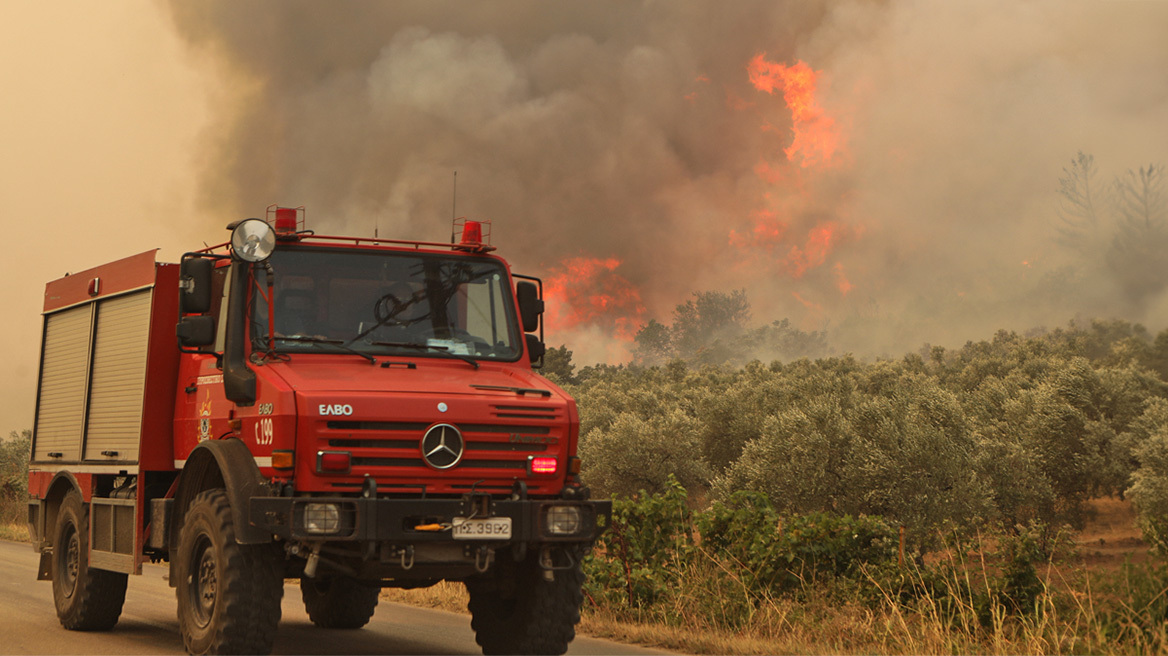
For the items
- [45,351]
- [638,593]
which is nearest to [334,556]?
[638,593]

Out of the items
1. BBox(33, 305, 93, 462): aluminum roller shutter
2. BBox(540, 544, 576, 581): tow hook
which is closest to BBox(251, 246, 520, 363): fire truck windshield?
BBox(540, 544, 576, 581): tow hook

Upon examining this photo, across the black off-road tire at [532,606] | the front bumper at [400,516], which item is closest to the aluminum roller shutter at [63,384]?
the front bumper at [400,516]

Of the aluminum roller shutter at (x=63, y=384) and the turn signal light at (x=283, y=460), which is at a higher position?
the aluminum roller shutter at (x=63, y=384)

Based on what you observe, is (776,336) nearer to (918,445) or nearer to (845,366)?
(845,366)

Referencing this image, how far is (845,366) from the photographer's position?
3344 inches

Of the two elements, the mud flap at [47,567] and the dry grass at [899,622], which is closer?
the dry grass at [899,622]

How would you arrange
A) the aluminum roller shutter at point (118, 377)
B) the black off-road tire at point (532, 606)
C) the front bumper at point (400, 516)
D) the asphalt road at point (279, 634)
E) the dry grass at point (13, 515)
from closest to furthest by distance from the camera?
1. the front bumper at point (400, 516)
2. the black off-road tire at point (532, 606)
3. the asphalt road at point (279, 634)
4. the aluminum roller shutter at point (118, 377)
5. the dry grass at point (13, 515)

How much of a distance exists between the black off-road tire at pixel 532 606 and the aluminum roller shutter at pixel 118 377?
11.3 feet

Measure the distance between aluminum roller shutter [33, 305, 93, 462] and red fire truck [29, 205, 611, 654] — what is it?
0.70 metres

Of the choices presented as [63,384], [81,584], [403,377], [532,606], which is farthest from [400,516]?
[63,384]

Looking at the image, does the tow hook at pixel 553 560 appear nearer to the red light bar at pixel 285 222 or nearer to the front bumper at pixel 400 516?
the front bumper at pixel 400 516

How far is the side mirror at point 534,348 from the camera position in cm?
910

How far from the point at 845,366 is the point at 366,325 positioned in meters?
79.6

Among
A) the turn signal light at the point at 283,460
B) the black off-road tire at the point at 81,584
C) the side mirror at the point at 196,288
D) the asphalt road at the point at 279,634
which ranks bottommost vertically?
the asphalt road at the point at 279,634
